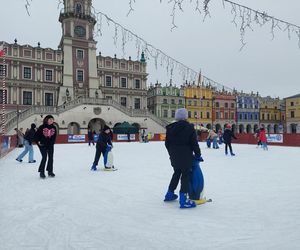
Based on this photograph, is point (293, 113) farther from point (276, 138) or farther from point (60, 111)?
point (60, 111)

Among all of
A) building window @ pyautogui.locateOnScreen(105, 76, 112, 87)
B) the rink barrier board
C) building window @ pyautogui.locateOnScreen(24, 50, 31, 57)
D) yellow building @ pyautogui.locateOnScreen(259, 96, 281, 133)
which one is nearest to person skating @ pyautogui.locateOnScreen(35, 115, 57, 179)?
the rink barrier board

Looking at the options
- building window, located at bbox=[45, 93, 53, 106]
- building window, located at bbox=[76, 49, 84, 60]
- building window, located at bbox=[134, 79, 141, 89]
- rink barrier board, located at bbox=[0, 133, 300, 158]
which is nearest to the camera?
rink barrier board, located at bbox=[0, 133, 300, 158]

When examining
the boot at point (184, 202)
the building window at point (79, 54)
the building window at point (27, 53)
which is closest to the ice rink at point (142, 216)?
the boot at point (184, 202)

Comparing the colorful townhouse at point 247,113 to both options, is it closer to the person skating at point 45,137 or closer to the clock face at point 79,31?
the clock face at point 79,31

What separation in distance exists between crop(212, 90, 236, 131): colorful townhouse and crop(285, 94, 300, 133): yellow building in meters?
15.5

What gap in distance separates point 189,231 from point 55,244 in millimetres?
1707

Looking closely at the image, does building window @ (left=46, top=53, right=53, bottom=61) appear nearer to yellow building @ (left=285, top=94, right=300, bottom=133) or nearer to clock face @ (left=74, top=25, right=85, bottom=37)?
clock face @ (left=74, top=25, right=85, bottom=37)

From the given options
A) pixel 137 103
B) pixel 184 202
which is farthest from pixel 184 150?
pixel 137 103

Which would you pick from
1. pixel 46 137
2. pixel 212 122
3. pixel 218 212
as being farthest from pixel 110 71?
pixel 218 212

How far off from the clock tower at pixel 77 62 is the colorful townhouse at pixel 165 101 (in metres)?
17.3

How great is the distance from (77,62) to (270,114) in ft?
175

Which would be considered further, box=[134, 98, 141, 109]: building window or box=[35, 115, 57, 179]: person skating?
box=[134, 98, 141, 109]: building window

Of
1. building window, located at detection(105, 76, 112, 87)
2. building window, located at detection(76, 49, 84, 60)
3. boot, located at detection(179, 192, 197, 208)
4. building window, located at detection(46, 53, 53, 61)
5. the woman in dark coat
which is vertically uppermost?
building window, located at detection(76, 49, 84, 60)

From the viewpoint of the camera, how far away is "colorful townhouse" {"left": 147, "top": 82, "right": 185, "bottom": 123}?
193ft
